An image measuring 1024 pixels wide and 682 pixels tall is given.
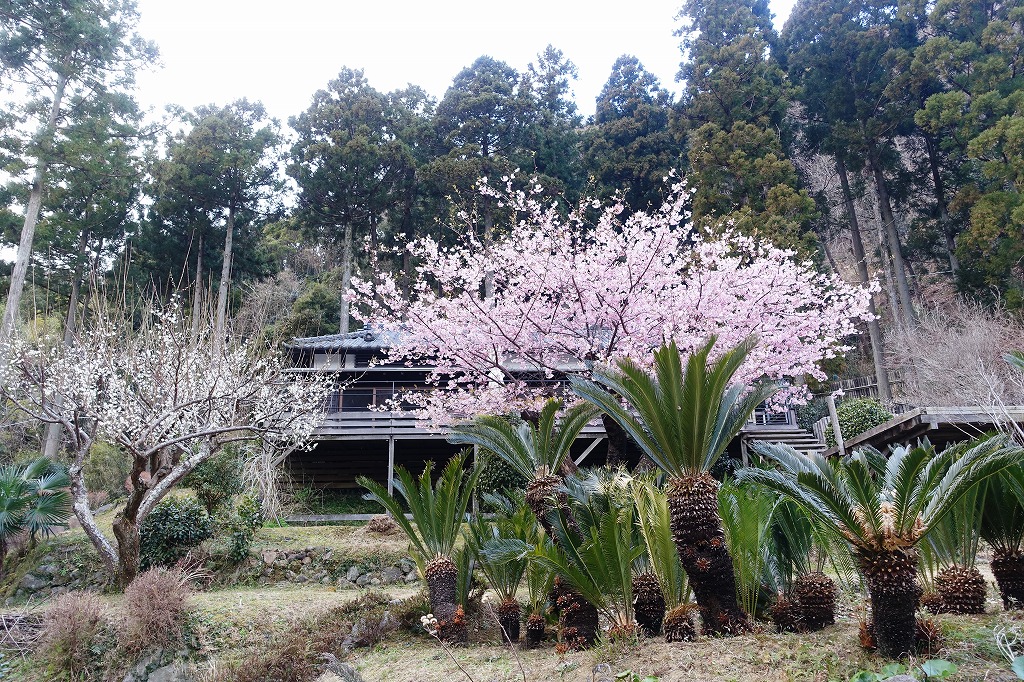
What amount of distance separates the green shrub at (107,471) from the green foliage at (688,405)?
16.4 metres

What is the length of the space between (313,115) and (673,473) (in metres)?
26.4

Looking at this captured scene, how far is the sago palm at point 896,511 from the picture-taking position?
4.78 meters

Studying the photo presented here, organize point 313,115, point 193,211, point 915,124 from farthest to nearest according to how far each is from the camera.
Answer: point 313,115
point 193,211
point 915,124

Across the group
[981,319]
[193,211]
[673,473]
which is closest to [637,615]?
[673,473]

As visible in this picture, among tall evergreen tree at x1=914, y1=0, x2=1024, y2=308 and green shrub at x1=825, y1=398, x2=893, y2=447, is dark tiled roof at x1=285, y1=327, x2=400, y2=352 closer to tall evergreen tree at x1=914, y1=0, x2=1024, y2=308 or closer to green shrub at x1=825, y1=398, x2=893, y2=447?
green shrub at x1=825, y1=398, x2=893, y2=447

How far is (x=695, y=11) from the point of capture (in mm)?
26562

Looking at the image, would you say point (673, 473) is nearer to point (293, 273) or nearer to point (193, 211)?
point (193, 211)

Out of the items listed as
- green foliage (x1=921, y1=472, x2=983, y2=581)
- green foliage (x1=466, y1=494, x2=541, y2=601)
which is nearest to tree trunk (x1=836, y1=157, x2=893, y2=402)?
green foliage (x1=921, y1=472, x2=983, y2=581)

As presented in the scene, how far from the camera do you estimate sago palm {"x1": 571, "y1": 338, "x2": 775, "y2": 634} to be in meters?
6.09

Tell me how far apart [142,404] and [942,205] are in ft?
82.3

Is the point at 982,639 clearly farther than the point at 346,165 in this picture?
No

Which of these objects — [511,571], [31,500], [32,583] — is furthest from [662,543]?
[32,583]

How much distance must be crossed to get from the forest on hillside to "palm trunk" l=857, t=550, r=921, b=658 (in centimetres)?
1275

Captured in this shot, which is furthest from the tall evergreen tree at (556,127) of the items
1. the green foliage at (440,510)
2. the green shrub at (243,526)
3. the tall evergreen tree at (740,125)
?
the green foliage at (440,510)
